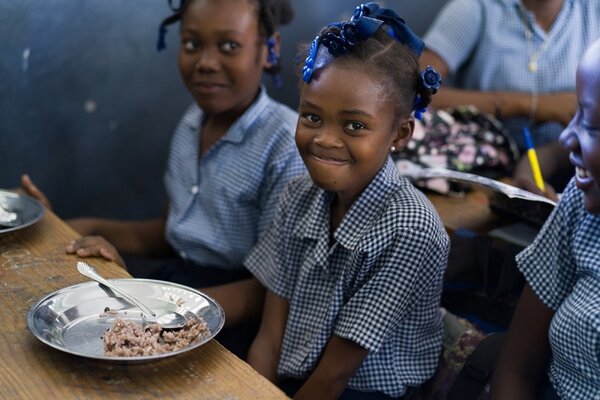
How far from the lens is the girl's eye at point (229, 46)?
2.15 m

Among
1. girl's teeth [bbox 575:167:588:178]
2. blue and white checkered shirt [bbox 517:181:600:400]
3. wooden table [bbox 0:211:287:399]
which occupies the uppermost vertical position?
girl's teeth [bbox 575:167:588:178]

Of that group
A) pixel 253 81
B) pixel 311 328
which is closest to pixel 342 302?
pixel 311 328

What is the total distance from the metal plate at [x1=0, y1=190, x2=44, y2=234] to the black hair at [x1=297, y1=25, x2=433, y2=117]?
2.52 feet

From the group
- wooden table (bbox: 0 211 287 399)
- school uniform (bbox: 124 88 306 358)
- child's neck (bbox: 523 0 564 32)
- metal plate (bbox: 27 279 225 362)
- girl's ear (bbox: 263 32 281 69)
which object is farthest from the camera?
child's neck (bbox: 523 0 564 32)

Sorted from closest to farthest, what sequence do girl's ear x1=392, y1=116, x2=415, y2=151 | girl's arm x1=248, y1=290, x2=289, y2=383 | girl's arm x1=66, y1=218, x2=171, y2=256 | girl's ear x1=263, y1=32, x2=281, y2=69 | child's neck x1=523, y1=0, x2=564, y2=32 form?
girl's ear x1=392, y1=116, x2=415, y2=151 → girl's arm x1=248, y1=290, x2=289, y2=383 → girl's ear x1=263, y1=32, x2=281, y2=69 → girl's arm x1=66, y1=218, x2=171, y2=256 → child's neck x1=523, y1=0, x2=564, y2=32

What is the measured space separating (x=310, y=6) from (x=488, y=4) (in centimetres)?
67

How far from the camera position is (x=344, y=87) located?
5.24ft

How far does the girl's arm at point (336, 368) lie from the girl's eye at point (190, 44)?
0.95 metres

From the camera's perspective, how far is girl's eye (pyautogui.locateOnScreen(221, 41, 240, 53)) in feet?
7.07

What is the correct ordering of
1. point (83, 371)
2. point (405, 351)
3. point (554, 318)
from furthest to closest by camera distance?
1. point (405, 351)
2. point (554, 318)
3. point (83, 371)

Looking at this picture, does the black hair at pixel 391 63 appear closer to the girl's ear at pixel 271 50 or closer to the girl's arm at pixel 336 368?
the girl's arm at pixel 336 368

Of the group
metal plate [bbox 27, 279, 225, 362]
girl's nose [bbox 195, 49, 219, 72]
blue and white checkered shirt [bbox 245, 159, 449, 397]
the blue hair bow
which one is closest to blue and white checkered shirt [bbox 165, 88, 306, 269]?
girl's nose [bbox 195, 49, 219, 72]

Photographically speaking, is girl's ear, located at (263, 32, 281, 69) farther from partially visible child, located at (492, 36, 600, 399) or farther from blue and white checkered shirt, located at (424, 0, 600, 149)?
partially visible child, located at (492, 36, 600, 399)

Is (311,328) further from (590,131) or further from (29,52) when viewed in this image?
(29,52)
